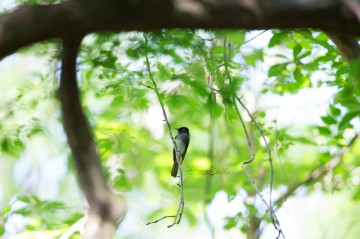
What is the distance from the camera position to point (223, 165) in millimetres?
6707

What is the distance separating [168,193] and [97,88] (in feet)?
9.52

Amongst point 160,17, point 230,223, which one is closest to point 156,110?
point 230,223

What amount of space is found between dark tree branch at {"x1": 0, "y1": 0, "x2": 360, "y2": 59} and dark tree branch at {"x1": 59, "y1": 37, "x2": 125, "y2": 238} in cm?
12

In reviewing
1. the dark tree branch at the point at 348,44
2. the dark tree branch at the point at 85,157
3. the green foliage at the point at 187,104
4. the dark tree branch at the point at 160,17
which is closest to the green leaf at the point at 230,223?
the green foliage at the point at 187,104

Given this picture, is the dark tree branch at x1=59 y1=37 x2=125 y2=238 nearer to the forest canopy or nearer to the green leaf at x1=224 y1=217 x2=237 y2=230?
the forest canopy

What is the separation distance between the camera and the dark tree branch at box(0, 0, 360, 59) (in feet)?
5.62

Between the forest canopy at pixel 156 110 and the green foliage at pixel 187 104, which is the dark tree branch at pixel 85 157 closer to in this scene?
the forest canopy at pixel 156 110

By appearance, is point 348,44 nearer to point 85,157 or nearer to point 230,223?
point 85,157

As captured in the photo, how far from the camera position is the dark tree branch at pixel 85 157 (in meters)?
1.61

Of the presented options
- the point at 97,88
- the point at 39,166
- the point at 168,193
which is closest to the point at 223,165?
the point at 168,193

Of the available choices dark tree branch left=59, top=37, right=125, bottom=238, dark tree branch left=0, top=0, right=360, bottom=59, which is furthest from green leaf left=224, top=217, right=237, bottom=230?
dark tree branch left=59, top=37, right=125, bottom=238

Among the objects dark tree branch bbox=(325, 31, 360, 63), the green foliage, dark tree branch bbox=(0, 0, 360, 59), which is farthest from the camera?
the green foliage

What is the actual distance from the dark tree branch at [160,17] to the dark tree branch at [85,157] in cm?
12

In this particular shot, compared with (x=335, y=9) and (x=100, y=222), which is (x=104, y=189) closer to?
(x=100, y=222)
